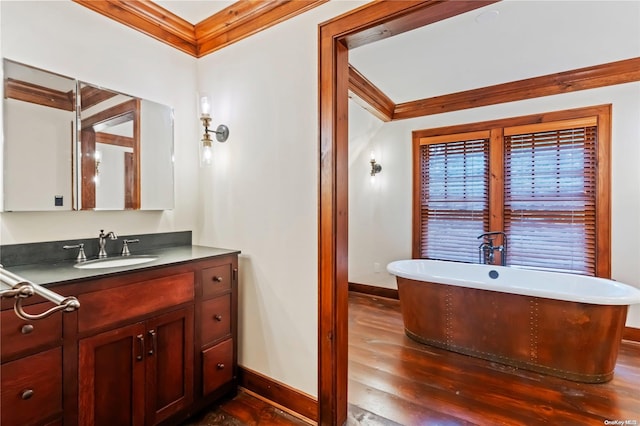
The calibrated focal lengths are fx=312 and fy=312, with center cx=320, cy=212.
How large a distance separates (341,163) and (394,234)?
277 cm

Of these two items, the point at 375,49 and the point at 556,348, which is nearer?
the point at 556,348

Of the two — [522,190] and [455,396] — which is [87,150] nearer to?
[455,396]

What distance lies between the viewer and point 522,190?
3.50 meters

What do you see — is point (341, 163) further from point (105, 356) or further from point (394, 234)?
point (394, 234)

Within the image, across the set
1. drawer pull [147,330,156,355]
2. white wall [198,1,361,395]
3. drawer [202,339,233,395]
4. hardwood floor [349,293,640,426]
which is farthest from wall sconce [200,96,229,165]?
hardwood floor [349,293,640,426]

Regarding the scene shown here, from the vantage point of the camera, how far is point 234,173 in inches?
88.4

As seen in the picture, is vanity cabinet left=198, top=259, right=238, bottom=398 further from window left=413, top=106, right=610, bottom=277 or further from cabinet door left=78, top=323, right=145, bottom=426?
window left=413, top=106, right=610, bottom=277

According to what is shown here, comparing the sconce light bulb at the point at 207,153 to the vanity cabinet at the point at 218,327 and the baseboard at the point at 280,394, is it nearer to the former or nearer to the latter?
the vanity cabinet at the point at 218,327

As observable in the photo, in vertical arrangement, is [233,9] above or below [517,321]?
above

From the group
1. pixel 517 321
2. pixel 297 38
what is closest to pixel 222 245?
pixel 297 38

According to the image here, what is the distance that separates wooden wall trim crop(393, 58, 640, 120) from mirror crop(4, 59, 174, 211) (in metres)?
3.10

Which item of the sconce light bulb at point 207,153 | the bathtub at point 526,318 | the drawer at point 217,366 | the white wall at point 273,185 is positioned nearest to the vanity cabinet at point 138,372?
the drawer at point 217,366

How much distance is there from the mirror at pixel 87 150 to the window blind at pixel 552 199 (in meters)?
3.54

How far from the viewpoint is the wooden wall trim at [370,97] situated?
321 centimetres
